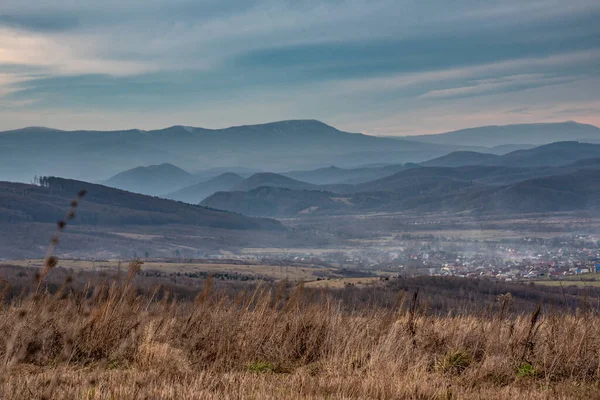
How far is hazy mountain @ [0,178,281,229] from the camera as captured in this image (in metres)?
149

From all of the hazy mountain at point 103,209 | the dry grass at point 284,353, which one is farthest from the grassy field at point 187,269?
the hazy mountain at point 103,209

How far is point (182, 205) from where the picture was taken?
185 m

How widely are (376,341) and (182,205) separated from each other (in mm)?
178122

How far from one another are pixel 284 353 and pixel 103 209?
533 feet

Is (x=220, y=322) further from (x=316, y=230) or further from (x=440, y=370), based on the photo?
(x=316, y=230)

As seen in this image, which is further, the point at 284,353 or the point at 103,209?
the point at 103,209

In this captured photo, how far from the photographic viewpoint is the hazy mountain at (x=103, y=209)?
149 m

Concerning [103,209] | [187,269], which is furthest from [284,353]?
[103,209]

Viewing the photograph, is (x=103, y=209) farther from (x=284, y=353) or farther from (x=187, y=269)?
(x=284, y=353)

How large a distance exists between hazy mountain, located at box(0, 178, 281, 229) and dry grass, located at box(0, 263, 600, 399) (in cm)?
13929

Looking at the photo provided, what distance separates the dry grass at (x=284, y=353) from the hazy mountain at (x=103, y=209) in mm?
139292

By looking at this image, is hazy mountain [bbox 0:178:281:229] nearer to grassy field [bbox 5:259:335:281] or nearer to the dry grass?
grassy field [bbox 5:259:335:281]

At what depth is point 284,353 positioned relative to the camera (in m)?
9.20

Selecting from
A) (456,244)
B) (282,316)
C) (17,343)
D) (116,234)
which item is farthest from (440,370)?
(116,234)
